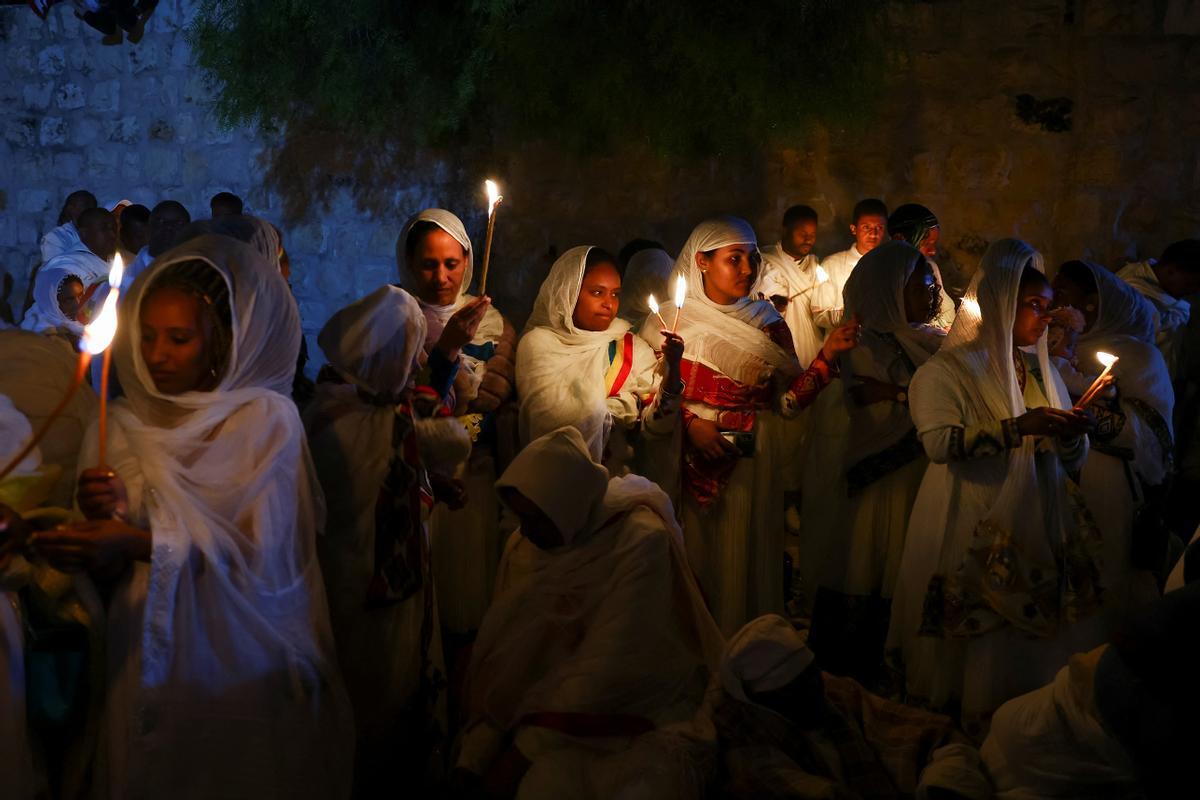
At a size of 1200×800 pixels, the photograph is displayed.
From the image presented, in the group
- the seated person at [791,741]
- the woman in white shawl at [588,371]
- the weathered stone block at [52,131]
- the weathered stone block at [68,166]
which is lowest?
the seated person at [791,741]

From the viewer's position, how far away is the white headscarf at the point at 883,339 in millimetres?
4922

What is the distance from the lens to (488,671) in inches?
128

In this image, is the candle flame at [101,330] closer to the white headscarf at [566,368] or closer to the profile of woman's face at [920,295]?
the white headscarf at [566,368]

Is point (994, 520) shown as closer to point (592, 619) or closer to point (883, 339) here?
point (883, 339)

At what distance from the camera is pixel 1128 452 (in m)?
4.42

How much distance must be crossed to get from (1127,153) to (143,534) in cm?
644

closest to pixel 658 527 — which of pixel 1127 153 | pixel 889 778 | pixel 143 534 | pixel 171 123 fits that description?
pixel 889 778

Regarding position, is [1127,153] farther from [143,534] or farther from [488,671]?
[143,534]

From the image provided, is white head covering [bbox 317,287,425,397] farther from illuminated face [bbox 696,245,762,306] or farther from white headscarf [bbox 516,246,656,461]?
illuminated face [bbox 696,245,762,306]

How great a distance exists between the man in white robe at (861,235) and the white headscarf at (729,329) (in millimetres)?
1676

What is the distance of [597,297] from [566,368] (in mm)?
363

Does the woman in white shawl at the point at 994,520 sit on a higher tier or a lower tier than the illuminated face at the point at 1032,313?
lower

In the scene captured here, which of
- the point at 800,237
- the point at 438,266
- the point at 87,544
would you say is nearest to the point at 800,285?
the point at 800,237

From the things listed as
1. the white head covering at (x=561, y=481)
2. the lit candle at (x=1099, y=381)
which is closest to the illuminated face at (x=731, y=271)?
the lit candle at (x=1099, y=381)
